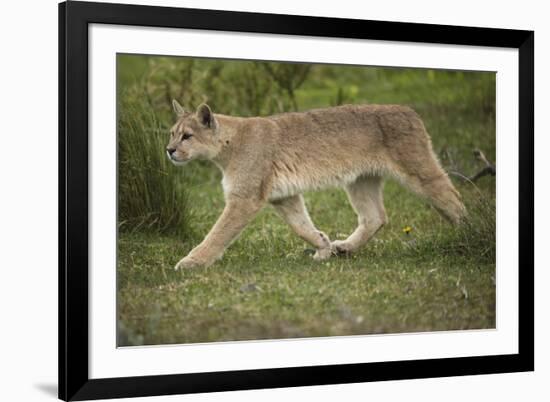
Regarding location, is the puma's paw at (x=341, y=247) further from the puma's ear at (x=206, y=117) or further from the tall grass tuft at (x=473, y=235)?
the puma's ear at (x=206, y=117)

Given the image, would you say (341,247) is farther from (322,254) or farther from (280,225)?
(280,225)

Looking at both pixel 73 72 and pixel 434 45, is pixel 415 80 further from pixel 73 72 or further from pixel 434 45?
pixel 73 72

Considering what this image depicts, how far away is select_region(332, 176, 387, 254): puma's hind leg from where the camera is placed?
9.83m

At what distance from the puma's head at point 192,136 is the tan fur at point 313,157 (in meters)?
0.01

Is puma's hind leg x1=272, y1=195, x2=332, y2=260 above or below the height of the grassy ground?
above

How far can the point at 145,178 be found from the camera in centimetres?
895

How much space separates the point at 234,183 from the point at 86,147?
2.30 meters

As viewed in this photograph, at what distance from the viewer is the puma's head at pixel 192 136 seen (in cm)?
900

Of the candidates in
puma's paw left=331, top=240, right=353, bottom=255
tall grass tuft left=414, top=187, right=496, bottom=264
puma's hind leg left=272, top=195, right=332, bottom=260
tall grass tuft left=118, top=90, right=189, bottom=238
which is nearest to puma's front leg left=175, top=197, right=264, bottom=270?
puma's hind leg left=272, top=195, right=332, bottom=260

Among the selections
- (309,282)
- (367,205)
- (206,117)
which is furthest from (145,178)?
(367,205)

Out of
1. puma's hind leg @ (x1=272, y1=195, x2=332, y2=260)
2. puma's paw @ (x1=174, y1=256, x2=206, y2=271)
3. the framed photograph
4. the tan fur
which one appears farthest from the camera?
puma's hind leg @ (x1=272, y1=195, x2=332, y2=260)

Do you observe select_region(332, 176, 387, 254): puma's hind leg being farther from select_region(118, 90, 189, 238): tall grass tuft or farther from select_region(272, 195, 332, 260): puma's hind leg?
select_region(118, 90, 189, 238): tall grass tuft

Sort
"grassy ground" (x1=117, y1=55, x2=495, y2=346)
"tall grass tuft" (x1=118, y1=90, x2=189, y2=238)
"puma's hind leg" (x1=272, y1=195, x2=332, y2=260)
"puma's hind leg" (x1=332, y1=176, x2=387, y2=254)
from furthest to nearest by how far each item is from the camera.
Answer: "puma's hind leg" (x1=332, y1=176, x2=387, y2=254) < "puma's hind leg" (x1=272, y1=195, x2=332, y2=260) < "tall grass tuft" (x1=118, y1=90, x2=189, y2=238) < "grassy ground" (x1=117, y1=55, x2=495, y2=346)

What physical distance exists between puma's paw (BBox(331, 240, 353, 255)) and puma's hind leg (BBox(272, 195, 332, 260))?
0.30 ft
